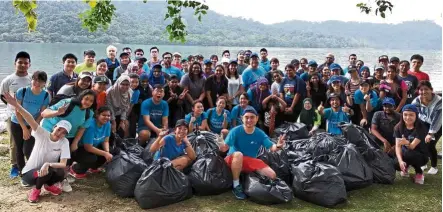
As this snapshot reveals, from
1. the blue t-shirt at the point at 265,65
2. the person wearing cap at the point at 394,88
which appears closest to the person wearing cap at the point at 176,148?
the person wearing cap at the point at 394,88

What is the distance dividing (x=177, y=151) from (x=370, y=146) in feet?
8.59

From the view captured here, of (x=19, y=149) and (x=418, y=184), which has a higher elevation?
(x=19, y=149)

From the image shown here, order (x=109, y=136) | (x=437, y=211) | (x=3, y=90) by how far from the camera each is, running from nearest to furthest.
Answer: (x=437, y=211) → (x=3, y=90) → (x=109, y=136)

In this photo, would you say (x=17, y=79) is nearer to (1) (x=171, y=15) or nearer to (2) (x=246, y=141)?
(1) (x=171, y=15)

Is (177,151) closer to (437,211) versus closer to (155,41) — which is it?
(437,211)

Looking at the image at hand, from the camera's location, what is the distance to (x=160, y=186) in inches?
164

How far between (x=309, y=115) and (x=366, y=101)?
95cm

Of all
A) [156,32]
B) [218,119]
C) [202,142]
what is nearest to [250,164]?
[202,142]

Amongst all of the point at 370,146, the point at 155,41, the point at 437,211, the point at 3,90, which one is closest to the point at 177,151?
the point at 3,90

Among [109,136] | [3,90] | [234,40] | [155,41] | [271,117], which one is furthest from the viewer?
[234,40]

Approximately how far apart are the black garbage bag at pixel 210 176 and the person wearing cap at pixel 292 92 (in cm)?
257

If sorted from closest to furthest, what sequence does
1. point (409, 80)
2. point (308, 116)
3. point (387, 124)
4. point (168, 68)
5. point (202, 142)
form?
point (202, 142) → point (387, 124) → point (409, 80) → point (308, 116) → point (168, 68)

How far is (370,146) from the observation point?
17.6 feet

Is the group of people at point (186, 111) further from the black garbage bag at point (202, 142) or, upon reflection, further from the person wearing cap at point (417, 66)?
the black garbage bag at point (202, 142)
